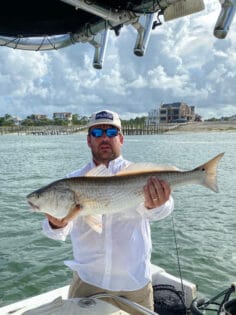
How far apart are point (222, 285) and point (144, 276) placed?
19.6 feet

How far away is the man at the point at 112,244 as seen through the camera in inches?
156

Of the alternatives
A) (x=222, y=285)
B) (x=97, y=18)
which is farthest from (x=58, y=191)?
(x=222, y=285)

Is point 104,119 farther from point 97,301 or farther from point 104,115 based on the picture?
point 97,301

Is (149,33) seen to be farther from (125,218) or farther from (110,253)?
(110,253)

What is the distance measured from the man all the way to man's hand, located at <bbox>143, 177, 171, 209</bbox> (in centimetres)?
20

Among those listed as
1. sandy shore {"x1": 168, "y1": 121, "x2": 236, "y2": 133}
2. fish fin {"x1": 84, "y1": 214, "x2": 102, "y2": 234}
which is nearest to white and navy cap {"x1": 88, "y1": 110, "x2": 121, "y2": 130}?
fish fin {"x1": 84, "y1": 214, "x2": 102, "y2": 234}

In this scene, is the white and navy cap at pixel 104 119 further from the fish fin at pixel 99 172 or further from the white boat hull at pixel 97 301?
the white boat hull at pixel 97 301

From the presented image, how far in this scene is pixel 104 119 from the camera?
4.20 metres

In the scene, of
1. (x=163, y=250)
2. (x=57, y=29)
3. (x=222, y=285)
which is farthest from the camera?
(x=163, y=250)

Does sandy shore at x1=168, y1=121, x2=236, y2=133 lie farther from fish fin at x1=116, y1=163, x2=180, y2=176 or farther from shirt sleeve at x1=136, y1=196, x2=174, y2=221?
fish fin at x1=116, y1=163, x2=180, y2=176

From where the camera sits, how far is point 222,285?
9461mm

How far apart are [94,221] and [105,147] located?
0.81 m

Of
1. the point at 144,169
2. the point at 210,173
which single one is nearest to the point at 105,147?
the point at 144,169

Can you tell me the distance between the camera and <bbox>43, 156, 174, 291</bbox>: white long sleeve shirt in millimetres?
3963
